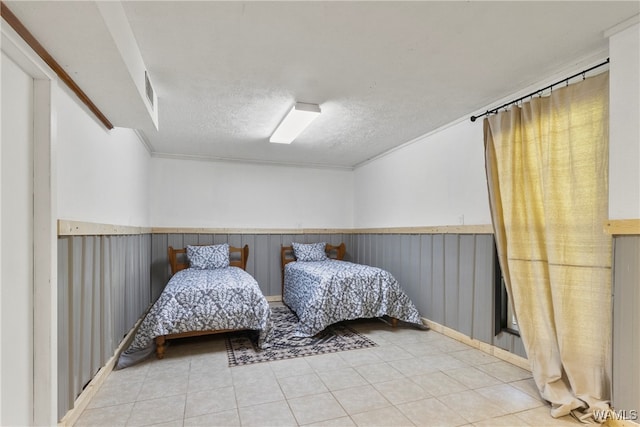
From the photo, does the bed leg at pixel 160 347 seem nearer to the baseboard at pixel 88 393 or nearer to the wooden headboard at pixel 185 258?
the baseboard at pixel 88 393

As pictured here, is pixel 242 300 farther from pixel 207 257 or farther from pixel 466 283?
pixel 466 283

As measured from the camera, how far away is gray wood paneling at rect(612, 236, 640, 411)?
1.62 m

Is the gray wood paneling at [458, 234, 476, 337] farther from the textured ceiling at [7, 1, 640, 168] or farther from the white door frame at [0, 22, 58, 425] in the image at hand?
the white door frame at [0, 22, 58, 425]

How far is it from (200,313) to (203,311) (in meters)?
0.03

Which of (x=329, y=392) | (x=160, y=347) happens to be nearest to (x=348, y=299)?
(x=329, y=392)

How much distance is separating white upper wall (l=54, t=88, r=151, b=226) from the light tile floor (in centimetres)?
120

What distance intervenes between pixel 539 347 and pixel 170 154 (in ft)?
15.4

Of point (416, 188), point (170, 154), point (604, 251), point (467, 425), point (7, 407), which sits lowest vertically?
point (467, 425)

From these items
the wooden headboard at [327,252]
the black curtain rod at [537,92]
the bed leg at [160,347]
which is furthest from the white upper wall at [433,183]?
the bed leg at [160,347]

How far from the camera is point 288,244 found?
16.6 ft

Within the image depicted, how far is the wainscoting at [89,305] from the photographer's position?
1.61 m

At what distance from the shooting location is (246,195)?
16.2ft

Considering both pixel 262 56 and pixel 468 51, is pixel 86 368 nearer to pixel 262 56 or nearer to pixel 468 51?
pixel 262 56

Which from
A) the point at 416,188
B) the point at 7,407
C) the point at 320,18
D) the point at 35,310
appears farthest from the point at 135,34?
the point at 416,188
